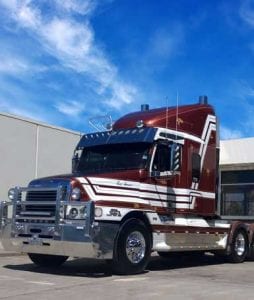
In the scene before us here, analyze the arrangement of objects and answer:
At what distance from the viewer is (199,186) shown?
1455 centimetres

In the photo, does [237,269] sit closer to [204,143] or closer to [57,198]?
[204,143]

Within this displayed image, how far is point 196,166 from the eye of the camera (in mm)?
14422

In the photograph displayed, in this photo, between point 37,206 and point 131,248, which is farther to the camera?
point 37,206

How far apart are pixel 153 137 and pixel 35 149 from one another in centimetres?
1219

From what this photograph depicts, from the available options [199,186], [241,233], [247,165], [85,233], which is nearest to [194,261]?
[241,233]

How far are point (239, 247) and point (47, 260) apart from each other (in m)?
5.66

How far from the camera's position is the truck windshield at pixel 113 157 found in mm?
12977

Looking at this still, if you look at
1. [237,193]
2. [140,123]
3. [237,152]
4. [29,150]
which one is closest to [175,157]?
[140,123]

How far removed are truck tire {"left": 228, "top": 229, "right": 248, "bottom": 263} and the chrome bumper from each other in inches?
208

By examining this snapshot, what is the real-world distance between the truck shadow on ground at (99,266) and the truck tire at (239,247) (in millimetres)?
478

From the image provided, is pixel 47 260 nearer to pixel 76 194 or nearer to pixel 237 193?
pixel 76 194

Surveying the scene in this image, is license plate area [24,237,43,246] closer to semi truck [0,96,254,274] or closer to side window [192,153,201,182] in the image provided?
semi truck [0,96,254,274]

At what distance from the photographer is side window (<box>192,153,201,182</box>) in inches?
564

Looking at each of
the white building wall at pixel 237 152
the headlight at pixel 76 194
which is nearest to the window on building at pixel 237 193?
the white building wall at pixel 237 152
